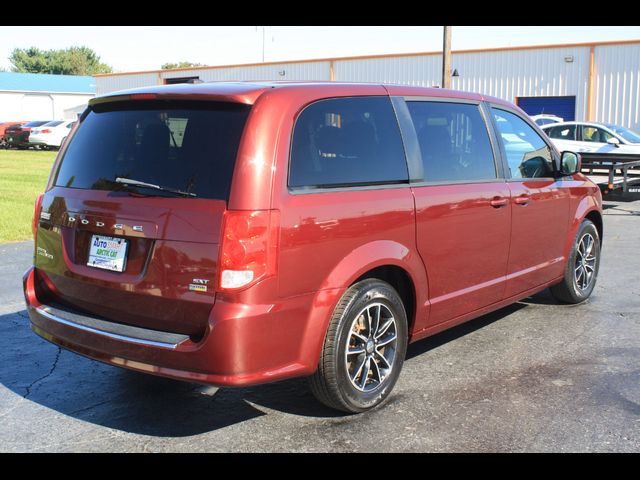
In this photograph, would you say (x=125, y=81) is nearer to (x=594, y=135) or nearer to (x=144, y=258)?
(x=594, y=135)

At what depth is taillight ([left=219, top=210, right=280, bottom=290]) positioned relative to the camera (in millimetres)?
3344

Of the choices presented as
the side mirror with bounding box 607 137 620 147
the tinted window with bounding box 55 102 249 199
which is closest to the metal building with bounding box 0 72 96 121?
the side mirror with bounding box 607 137 620 147

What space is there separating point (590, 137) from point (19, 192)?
15.1m

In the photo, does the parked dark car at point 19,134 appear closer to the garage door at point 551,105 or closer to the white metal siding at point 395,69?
the white metal siding at point 395,69

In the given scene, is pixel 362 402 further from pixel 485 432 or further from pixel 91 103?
pixel 91 103

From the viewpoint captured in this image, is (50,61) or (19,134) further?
(50,61)

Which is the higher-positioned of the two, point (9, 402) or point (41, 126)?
point (41, 126)

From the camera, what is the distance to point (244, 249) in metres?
3.35

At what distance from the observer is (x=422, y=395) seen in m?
4.34

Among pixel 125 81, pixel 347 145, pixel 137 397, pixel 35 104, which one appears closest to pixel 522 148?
pixel 347 145

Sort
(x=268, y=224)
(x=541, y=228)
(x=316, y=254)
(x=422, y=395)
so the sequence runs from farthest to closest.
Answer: (x=541, y=228), (x=422, y=395), (x=316, y=254), (x=268, y=224)

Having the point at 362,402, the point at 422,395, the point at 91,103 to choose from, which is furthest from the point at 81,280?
the point at 422,395

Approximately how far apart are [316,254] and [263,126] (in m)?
0.71

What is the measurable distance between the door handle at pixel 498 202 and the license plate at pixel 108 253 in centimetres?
259
